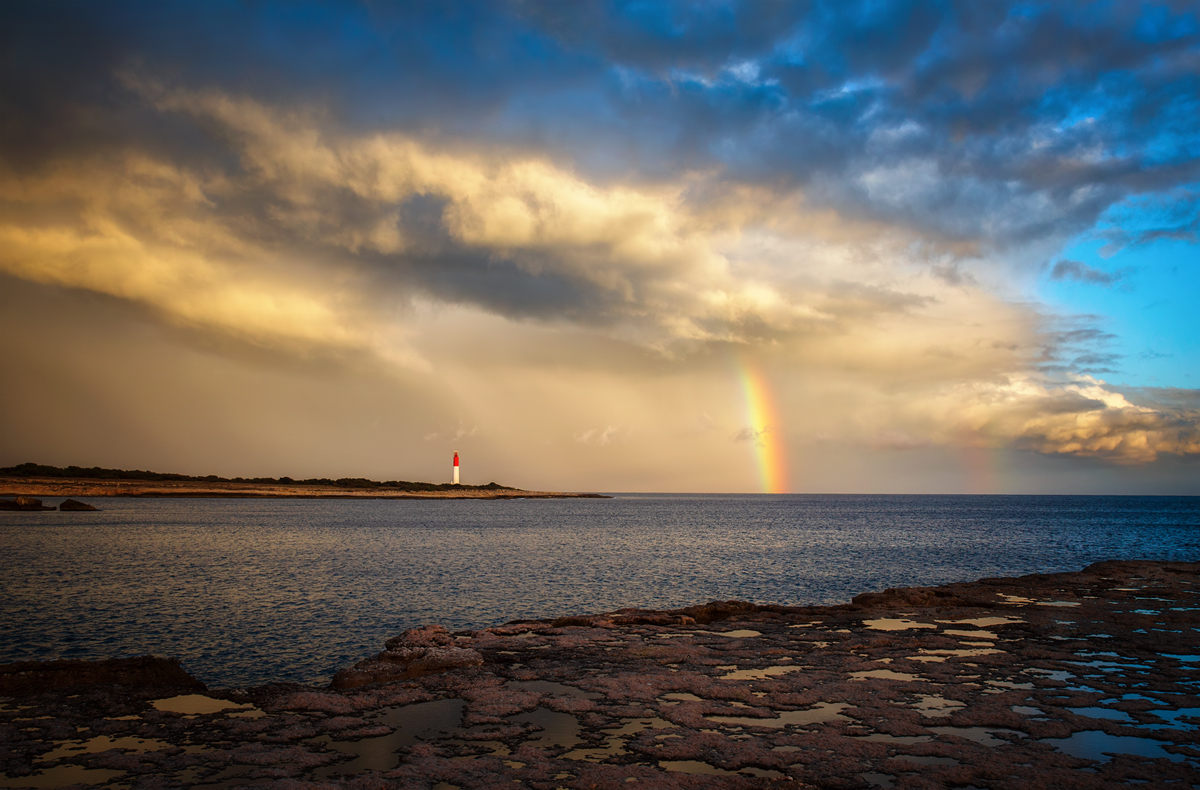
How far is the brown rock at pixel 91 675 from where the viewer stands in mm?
14758

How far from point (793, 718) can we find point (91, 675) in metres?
15.2

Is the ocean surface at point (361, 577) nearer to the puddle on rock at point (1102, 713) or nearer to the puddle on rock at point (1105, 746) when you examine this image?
the puddle on rock at point (1105, 746)

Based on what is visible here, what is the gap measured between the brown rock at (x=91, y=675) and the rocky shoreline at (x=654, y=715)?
0.05 m

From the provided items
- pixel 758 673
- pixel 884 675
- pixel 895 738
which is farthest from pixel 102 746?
pixel 884 675

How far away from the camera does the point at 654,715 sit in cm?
1316

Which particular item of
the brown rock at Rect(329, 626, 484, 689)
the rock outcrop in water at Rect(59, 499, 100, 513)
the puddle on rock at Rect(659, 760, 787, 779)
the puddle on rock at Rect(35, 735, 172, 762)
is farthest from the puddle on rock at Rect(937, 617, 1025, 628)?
the rock outcrop in water at Rect(59, 499, 100, 513)

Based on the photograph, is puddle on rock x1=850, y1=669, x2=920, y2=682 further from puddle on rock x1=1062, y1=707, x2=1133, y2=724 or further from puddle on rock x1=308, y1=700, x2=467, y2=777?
puddle on rock x1=308, y1=700, x2=467, y2=777

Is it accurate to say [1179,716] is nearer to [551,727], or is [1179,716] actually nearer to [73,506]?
[551,727]

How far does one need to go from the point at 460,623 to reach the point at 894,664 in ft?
49.9

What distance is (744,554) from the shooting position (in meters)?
54.8

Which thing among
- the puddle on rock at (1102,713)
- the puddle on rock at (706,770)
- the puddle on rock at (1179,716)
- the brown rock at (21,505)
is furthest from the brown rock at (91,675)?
the brown rock at (21,505)

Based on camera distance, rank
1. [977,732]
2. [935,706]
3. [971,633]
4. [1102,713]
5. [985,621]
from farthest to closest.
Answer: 1. [985,621]
2. [971,633]
3. [935,706]
4. [1102,713]
5. [977,732]

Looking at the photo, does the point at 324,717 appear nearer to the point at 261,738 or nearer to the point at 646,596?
the point at 261,738

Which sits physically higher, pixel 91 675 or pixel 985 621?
pixel 91 675
